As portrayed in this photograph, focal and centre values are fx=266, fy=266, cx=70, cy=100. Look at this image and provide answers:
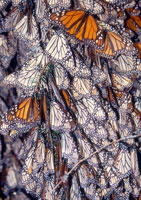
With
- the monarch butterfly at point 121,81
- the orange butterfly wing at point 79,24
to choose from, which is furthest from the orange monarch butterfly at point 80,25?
the monarch butterfly at point 121,81

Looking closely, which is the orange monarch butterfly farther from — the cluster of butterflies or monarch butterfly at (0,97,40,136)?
monarch butterfly at (0,97,40,136)

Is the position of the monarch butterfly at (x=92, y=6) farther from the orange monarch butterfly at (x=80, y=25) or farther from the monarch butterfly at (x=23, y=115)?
the monarch butterfly at (x=23, y=115)

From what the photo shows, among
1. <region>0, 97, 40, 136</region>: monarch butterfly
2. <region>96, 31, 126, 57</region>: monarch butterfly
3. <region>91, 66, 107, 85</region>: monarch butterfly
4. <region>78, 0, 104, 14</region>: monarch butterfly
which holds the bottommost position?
<region>0, 97, 40, 136</region>: monarch butterfly

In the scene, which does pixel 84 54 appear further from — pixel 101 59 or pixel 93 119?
pixel 93 119

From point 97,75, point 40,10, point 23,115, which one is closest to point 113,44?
point 97,75

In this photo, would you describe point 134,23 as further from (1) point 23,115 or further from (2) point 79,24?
(1) point 23,115

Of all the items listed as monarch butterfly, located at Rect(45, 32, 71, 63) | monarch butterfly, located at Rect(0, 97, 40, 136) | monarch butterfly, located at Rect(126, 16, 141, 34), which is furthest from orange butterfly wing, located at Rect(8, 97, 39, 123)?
monarch butterfly, located at Rect(126, 16, 141, 34)
